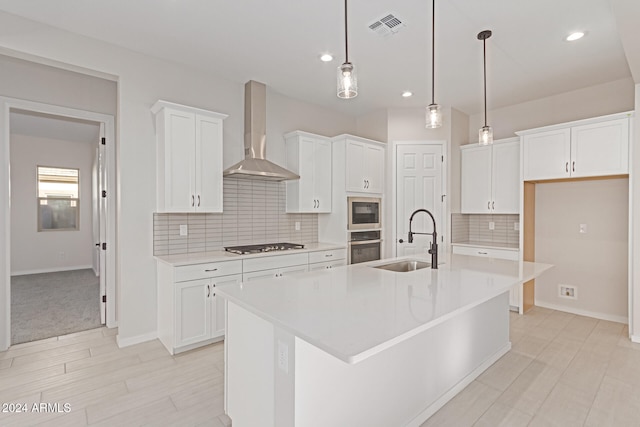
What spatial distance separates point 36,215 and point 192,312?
6.01 m

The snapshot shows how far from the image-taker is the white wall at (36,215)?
6.37 m

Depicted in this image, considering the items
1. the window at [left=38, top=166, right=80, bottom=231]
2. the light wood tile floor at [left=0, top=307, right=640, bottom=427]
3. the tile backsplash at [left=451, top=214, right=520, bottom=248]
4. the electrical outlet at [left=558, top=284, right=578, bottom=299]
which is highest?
the window at [left=38, top=166, right=80, bottom=231]

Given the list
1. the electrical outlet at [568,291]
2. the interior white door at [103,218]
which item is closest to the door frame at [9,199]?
the interior white door at [103,218]

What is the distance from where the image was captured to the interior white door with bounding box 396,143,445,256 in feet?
15.2

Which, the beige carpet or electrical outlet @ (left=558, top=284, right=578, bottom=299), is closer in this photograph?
the beige carpet

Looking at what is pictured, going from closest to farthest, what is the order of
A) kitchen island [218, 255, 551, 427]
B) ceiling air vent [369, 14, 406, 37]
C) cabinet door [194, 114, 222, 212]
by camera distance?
kitchen island [218, 255, 551, 427], ceiling air vent [369, 14, 406, 37], cabinet door [194, 114, 222, 212]

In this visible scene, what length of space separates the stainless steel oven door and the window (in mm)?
6492

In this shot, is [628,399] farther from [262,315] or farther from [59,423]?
[59,423]

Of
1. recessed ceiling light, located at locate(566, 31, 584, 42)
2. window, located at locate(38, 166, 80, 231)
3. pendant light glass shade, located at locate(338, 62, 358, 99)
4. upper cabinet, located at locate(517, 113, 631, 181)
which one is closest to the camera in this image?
pendant light glass shade, located at locate(338, 62, 358, 99)

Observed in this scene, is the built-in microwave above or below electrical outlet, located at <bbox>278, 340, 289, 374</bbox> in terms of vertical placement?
above

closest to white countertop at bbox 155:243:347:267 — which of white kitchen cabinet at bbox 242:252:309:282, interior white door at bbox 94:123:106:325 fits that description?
white kitchen cabinet at bbox 242:252:309:282

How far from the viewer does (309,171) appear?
425cm

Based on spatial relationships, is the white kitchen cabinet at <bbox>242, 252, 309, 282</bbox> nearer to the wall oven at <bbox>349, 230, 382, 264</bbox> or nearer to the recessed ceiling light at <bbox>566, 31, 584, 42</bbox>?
the wall oven at <bbox>349, 230, 382, 264</bbox>

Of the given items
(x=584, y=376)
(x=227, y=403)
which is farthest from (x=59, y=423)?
(x=584, y=376)
